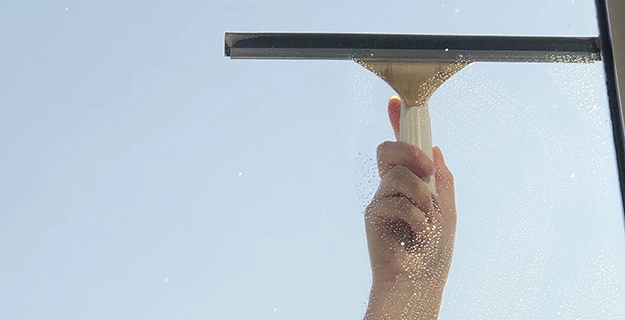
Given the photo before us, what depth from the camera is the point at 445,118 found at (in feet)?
1.72

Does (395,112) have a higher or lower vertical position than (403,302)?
higher

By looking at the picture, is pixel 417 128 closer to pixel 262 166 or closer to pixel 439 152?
pixel 439 152

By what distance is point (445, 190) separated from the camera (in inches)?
19.9

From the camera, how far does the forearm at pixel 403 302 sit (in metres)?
0.47

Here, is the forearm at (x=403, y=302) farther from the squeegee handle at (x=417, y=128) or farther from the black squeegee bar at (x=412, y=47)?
the black squeegee bar at (x=412, y=47)

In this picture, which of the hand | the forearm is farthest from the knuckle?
the forearm

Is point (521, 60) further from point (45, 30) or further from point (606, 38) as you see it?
point (45, 30)

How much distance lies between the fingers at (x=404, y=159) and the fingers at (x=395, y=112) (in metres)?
0.01

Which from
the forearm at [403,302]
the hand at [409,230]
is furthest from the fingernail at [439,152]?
the forearm at [403,302]

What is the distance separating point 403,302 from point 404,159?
11 cm

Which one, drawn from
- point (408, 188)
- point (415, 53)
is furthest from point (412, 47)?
point (408, 188)

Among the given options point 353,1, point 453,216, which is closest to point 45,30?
point 353,1

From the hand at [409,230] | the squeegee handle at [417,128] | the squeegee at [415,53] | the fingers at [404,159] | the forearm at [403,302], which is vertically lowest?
the forearm at [403,302]

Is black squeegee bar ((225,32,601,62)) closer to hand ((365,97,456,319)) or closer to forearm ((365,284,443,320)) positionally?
hand ((365,97,456,319))
